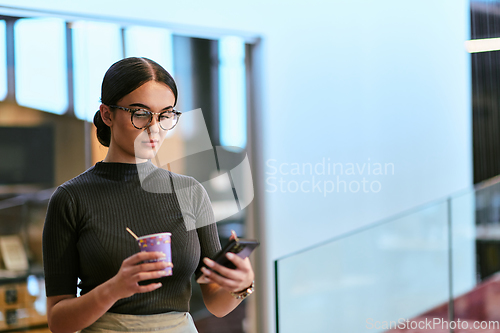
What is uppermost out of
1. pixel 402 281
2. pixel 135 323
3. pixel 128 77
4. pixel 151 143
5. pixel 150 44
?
pixel 150 44

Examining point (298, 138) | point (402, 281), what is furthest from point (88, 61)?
point (402, 281)

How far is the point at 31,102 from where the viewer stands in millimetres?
2693

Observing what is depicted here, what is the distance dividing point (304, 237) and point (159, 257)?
2672 millimetres

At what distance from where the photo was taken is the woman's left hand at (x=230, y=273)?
0.99 metres

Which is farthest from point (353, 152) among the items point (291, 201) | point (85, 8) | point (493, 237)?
point (85, 8)

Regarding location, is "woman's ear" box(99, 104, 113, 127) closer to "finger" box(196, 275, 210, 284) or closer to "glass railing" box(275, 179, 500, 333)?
"finger" box(196, 275, 210, 284)

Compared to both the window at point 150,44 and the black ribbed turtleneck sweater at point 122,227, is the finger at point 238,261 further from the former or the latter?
the window at point 150,44

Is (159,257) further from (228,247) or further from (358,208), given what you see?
(358,208)

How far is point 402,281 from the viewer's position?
3.76 meters

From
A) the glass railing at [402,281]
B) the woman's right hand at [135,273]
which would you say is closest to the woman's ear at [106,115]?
the woman's right hand at [135,273]

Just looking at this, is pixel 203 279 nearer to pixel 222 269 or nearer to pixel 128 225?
pixel 222 269

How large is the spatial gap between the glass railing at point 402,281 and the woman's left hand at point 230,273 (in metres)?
1.79

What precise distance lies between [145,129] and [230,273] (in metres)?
0.37

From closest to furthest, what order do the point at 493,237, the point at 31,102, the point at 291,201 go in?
the point at 31,102 → the point at 291,201 → the point at 493,237
